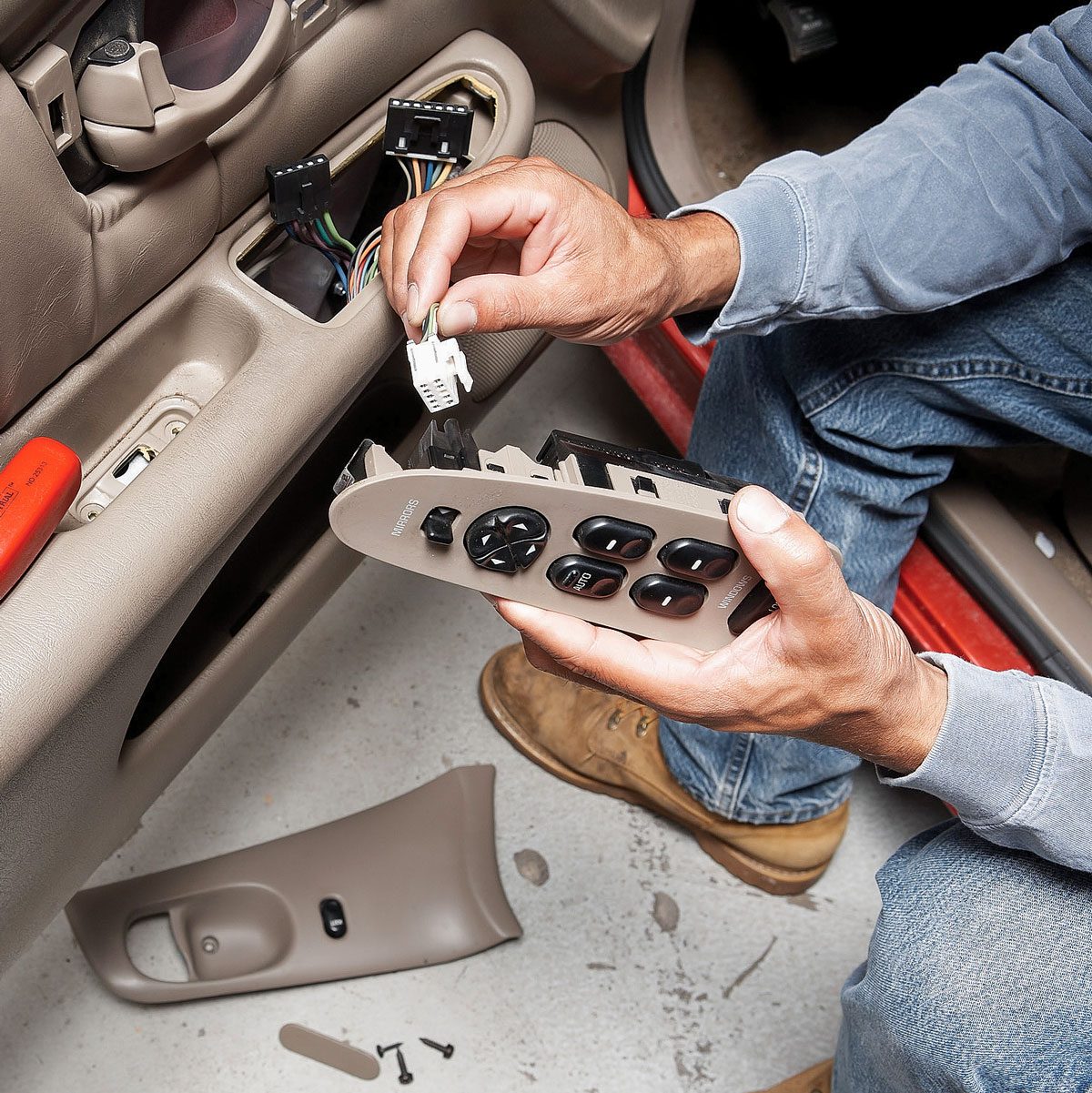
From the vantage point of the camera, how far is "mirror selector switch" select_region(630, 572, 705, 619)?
0.76 meters

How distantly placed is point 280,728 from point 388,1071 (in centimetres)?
38

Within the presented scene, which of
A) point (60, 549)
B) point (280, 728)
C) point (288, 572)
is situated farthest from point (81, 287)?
point (280, 728)

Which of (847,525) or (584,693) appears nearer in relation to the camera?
(847,525)

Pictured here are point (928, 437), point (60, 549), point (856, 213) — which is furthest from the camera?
point (928, 437)

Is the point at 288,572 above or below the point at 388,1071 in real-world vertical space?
above

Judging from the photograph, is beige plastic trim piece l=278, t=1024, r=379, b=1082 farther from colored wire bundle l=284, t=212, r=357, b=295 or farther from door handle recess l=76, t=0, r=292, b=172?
door handle recess l=76, t=0, r=292, b=172

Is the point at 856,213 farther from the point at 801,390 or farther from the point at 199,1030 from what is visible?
the point at 199,1030

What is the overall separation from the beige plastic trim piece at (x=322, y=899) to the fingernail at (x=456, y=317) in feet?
2.28

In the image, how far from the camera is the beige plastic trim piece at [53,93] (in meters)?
0.64

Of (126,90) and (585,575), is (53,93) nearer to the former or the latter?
(126,90)

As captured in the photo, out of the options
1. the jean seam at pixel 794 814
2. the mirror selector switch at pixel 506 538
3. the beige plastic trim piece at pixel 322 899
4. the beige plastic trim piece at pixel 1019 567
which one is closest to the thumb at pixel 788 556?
the mirror selector switch at pixel 506 538

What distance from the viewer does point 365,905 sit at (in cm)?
118

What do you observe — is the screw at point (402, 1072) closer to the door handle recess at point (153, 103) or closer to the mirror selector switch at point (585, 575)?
the mirror selector switch at point (585, 575)

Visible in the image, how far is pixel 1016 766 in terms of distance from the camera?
0.76m
